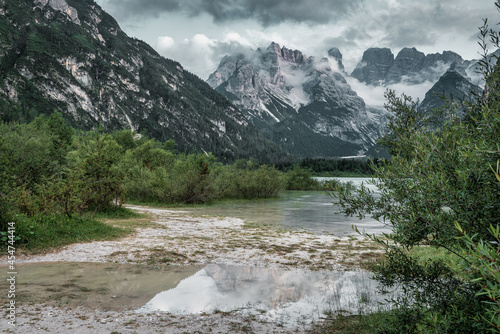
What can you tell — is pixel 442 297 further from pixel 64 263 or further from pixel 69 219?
pixel 69 219

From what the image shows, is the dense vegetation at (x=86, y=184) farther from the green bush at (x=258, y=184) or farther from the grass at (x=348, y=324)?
the grass at (x=348, y=324)

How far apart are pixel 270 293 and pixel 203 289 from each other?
181cm

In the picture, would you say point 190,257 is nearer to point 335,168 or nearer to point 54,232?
point 54,232

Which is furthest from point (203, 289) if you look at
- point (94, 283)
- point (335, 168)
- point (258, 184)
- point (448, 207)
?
point (335, 168)

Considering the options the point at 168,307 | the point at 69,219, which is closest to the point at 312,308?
the point at 168,307

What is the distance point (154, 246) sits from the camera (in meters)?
13.2

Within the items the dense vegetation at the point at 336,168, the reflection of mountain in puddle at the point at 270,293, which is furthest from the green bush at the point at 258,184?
the dense vegetation at the point at 336,168

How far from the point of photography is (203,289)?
28.2 feet

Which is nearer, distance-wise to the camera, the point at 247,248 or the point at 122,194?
the point at 247,248

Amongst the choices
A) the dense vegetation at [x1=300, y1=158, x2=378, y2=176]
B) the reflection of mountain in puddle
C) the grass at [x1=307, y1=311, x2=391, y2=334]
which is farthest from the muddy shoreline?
the dense vegetation at [x1=300, y1=158, x2=378, y2=176]

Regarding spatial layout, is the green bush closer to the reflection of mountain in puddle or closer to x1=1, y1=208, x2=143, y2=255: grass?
x1=1, y1=208, x2=143, y2=255: grass

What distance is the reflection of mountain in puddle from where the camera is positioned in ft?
23.7

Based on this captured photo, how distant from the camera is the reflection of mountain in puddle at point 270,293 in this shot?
7.23 metres

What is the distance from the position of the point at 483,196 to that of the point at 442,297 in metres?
1.52
